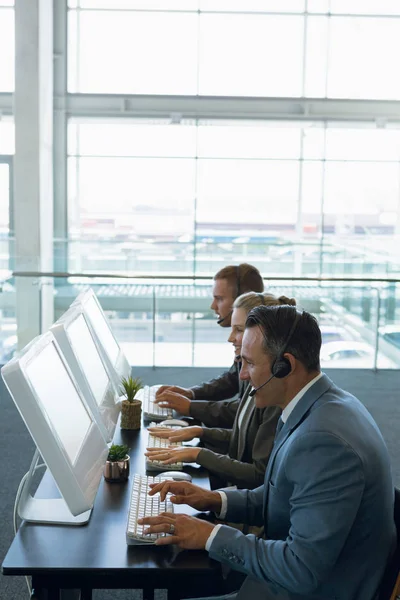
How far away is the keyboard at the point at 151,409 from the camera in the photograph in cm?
324

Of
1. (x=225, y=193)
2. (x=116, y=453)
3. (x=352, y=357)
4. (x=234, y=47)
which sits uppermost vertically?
(x=234, y=47)

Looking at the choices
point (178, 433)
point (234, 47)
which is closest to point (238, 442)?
point (178, 433)

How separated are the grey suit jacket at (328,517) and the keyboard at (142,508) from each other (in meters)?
0.21

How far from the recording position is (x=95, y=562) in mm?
1866

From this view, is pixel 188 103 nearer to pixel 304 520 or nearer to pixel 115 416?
pixel 115 416

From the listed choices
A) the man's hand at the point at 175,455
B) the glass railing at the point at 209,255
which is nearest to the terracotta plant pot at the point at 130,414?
the man's hand at the point at 175,455

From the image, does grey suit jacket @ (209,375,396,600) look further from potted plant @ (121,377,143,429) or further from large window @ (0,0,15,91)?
large window @ (0,0,15,91)

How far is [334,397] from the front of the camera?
6.25ft

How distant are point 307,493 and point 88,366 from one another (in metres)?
1.15

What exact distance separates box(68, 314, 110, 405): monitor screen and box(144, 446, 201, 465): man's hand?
272mm

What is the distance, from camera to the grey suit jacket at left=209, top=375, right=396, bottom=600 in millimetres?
1705

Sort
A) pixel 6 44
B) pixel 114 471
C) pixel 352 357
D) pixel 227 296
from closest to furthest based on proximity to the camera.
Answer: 1. pixel 114 471
2. pixel 227 296
3. pixel 352 357
4. pixel 6 44

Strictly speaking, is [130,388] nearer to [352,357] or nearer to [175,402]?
[175,402]

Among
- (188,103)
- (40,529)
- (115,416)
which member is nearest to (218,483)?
(115,416)
